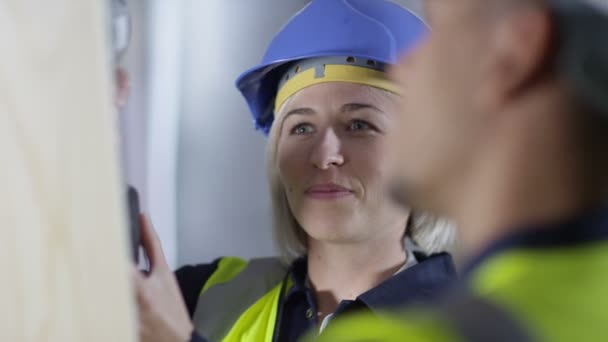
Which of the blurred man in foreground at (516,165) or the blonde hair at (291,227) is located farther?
the blonde hair at (291,227)

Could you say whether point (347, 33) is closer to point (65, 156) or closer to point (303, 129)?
point (303, 129)

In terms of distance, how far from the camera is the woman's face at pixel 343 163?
1059mm

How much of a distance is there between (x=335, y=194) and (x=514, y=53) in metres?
0.58

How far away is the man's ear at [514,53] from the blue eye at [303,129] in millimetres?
604

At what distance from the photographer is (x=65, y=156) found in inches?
21.1

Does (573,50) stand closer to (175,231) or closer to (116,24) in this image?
(116,24)

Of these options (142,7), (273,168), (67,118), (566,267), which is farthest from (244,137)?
(566,267)

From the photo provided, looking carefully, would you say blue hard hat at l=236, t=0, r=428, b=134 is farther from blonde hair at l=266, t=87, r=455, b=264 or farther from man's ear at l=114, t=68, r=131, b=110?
man's ear at l=114, t=68, r=131, b=110

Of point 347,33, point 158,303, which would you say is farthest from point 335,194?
point 158,303

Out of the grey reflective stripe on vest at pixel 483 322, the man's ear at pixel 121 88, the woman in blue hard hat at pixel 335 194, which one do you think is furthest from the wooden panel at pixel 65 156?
A: the woman in blue hard hat at pixel 335 194

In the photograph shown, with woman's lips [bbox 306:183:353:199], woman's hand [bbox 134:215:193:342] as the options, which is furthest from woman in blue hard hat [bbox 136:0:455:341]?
woman's hand [bbox 134:215:193:342]

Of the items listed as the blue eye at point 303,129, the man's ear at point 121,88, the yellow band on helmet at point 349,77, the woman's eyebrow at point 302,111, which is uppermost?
the yellow band on helmet at point 349,77

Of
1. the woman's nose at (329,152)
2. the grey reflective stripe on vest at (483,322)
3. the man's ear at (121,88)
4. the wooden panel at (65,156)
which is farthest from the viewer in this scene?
the woman's nose at (329,152)

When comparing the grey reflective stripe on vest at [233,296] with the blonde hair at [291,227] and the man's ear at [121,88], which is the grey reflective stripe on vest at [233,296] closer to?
the blonde hair at [291,227]
